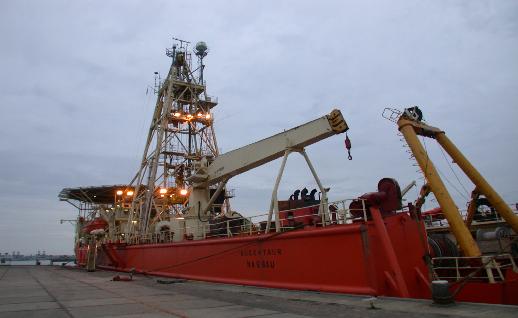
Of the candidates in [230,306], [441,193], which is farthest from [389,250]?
[230,306]

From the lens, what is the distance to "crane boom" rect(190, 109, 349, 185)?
12742mm

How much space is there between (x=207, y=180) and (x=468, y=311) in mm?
13149

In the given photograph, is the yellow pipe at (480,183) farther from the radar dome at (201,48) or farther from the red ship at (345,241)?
the radar dome at (201,48)

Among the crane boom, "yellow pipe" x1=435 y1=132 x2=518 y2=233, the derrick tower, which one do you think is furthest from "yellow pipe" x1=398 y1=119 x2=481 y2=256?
the derrick tower

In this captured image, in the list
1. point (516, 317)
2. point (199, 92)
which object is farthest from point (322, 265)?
point (199, 92)

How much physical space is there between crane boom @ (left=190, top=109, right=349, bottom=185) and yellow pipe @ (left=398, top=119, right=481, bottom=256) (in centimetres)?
200

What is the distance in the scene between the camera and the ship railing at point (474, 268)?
31.5ft

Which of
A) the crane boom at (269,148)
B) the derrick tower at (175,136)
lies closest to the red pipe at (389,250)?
the crane boom at (269,148)

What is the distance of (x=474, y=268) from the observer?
10.2 m

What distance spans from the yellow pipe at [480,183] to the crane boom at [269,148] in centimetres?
376

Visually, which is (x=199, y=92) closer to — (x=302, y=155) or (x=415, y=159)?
(x=302, y=155)

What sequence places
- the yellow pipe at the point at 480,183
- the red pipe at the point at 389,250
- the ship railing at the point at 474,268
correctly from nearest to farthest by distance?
the red pipe at the point at 389,250 → the ship railing at the point at 474,268 → the yellow pipe at the point at 480,183

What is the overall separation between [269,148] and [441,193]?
6.22m

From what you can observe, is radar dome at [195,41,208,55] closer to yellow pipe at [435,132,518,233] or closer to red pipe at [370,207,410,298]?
yellow pipe at [435,132,518,233]
